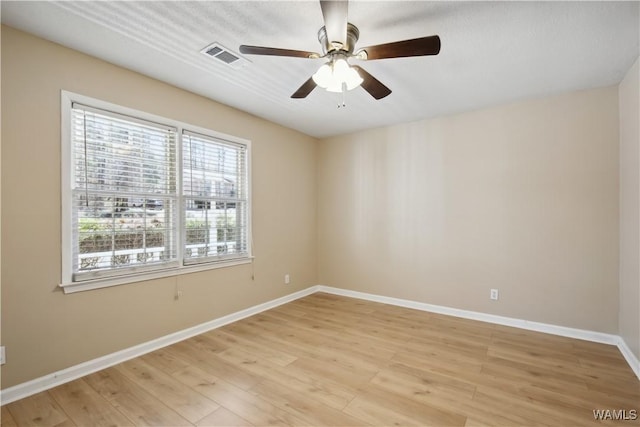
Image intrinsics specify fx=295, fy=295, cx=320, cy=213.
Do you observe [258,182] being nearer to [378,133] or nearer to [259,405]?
[378,133]

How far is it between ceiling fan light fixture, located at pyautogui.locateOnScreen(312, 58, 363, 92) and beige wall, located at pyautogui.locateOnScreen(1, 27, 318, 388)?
6.00 ft

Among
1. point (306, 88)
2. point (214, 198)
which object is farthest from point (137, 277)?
point (306, 88)

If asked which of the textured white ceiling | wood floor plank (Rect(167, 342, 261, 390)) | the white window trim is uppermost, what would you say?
the textured white ceiling

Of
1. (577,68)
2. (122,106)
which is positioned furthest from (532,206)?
(122,106)

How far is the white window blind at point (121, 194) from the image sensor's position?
2428 millimetres

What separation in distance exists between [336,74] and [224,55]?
3.52 ft

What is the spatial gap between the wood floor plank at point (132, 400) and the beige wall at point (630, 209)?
143 inches

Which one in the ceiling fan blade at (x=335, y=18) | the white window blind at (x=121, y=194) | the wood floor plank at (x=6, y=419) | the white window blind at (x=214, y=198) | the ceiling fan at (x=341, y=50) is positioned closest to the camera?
the ceiling fan blade at (x=335, y=18)

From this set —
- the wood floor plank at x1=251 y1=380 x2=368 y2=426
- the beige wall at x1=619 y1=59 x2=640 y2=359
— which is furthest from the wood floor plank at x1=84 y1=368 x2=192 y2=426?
the beige wall at x1=619 y1=59 x2=640 y2=359

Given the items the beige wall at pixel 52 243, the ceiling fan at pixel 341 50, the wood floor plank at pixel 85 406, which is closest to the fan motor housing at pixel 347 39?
the ceiling fan at pixel 341 50

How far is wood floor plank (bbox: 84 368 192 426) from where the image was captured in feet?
6.18

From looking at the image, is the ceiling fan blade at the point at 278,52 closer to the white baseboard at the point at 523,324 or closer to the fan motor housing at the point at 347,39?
the fan motor housing at the point at 347,39

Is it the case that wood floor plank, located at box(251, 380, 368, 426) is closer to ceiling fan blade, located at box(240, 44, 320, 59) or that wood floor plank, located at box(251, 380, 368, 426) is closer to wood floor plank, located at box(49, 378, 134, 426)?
wood floor plank, located at box(49, 378, 134, 426)

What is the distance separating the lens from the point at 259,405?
2037mm
